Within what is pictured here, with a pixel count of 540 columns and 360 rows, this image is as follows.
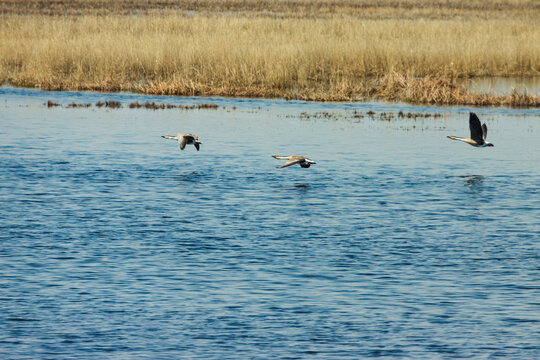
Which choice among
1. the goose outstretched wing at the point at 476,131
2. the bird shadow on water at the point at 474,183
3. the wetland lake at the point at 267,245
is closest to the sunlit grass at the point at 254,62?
the wetland lake at the point at 267,245

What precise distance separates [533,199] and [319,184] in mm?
3692

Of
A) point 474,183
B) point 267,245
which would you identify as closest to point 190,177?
point 474,183

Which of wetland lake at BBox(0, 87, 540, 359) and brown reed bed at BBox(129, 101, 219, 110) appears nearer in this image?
wetland lake at BBox(0, 87, 540, 359)

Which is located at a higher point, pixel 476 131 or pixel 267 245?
pixel 476 131

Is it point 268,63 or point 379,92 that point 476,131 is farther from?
point 268,63

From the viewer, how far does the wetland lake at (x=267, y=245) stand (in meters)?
8.88

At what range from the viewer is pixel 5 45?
3247 centimetres

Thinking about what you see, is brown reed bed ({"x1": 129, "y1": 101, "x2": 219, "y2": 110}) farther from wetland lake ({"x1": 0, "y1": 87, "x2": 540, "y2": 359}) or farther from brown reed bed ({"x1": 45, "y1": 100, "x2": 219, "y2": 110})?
wetland lake ({"x1": 0, "y1": 87, "x2": 540, "y2": 359})

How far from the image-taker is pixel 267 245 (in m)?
12.3

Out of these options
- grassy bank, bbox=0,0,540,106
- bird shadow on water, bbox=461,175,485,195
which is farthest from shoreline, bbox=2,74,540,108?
bird shadow on water, bbox=461,175,485,195

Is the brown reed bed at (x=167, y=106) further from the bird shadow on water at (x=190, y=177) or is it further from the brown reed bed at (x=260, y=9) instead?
the brown reed bed at (x=260, y=9)

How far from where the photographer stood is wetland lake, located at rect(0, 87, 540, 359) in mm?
8883

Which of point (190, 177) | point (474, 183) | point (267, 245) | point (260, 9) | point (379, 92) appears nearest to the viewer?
point (267, 245)

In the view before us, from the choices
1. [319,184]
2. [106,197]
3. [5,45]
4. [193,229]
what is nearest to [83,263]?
[193,229]
